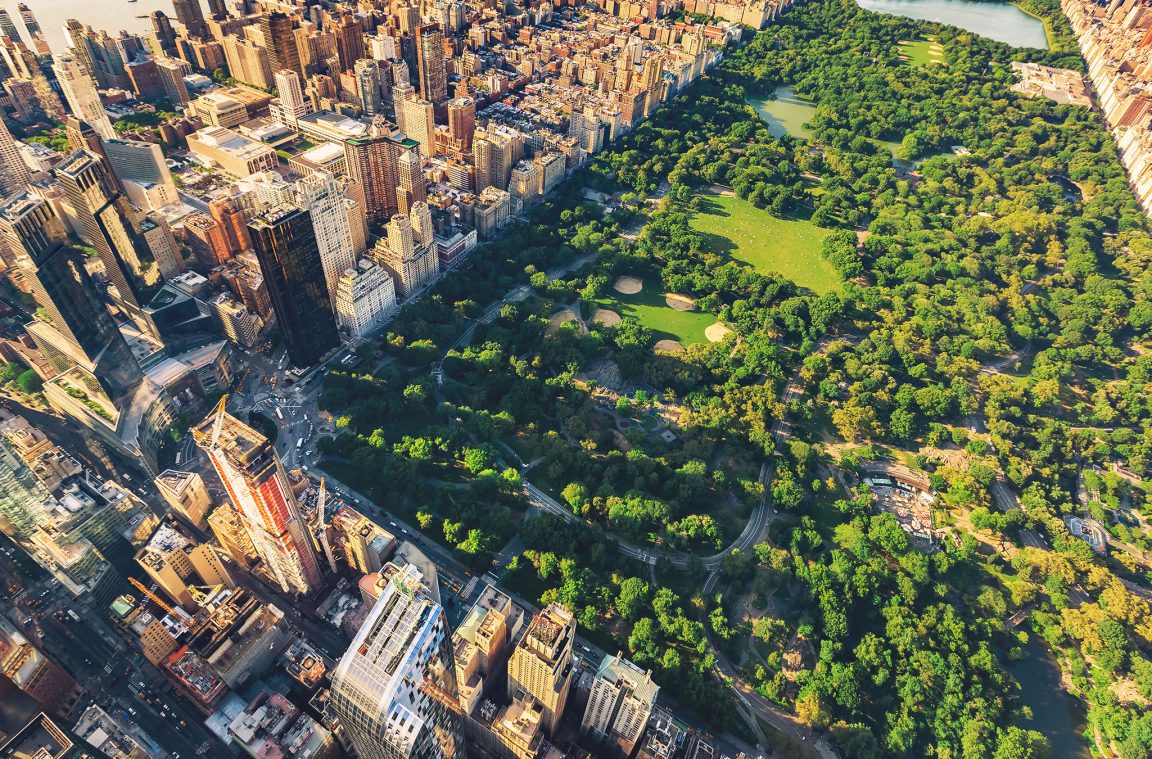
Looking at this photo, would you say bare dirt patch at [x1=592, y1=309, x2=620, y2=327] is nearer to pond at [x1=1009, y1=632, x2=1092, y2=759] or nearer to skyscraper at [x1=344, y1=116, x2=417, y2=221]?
skyscraper at [x1=344, y1=116, x2=417, y2=221]

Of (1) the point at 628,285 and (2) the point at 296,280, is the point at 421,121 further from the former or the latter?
(2) the point at 296,280

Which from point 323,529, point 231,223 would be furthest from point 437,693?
point 231,223

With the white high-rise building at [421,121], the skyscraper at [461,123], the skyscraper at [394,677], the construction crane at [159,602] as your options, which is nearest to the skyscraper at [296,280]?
the construction crane at [159,602]

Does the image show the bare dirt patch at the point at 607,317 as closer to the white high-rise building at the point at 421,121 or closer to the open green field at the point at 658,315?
the open green field at the point at 658,315

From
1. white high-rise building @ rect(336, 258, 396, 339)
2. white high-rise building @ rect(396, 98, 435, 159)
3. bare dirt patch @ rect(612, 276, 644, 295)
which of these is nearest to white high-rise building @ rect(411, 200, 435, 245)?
white high-rise building @ rect(336, 258, 396, 339)

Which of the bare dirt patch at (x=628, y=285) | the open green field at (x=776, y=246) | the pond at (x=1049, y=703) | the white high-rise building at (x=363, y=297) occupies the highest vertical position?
the white high-rise building at (x=363, y=297)

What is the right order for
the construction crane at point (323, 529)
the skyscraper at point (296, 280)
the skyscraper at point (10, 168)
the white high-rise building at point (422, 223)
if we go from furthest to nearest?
the skyscraper at point (10, 168), the white high-rise building at point (422, 223), the skyscraper at point (296, 280), the construction crane at point (323, 529)

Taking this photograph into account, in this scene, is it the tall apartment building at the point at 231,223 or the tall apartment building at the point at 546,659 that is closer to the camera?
the tall apartment building at the point at 546,659

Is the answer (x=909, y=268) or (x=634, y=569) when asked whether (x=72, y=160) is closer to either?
(x=634, y=569)
